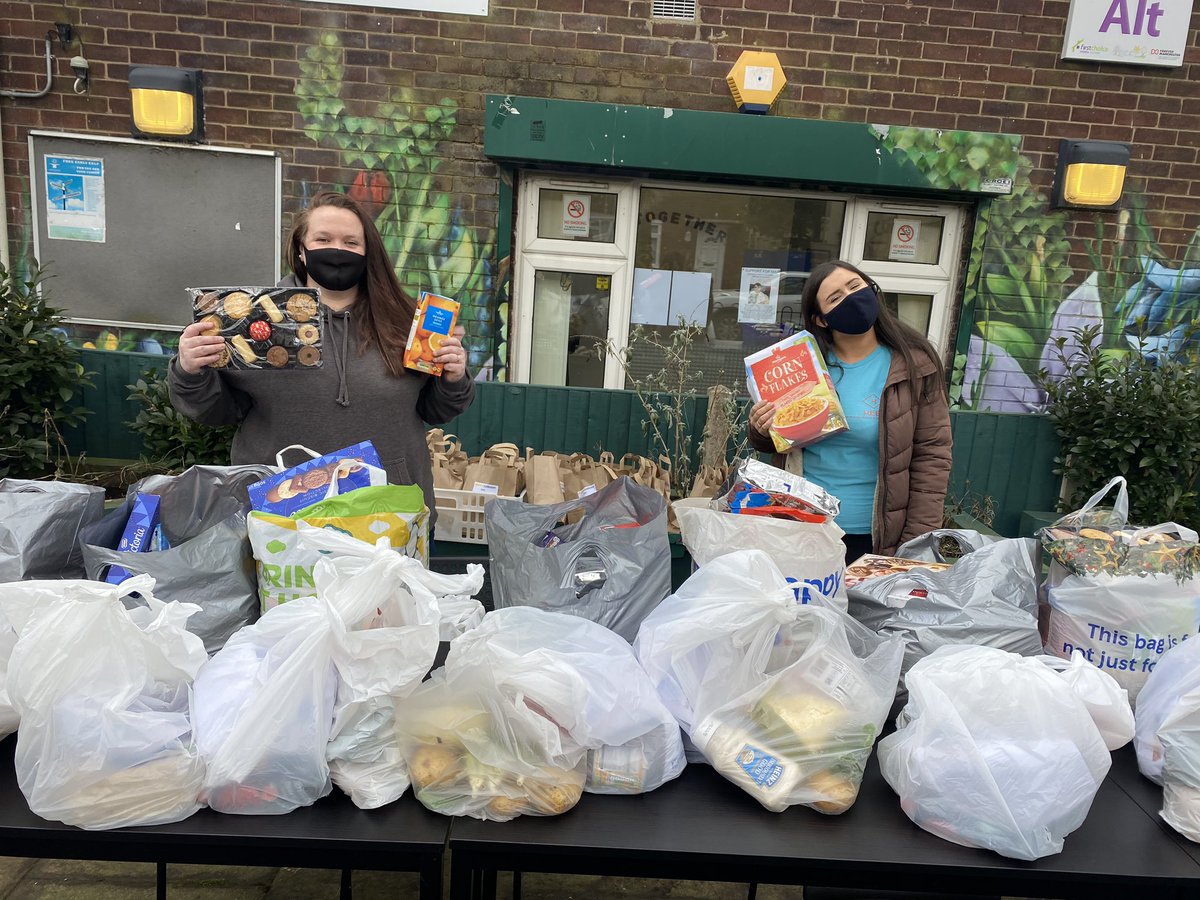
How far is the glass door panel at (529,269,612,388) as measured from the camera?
533 cm

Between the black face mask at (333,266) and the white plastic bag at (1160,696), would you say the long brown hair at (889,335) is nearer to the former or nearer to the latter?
the white plastic bag at (1160,696)

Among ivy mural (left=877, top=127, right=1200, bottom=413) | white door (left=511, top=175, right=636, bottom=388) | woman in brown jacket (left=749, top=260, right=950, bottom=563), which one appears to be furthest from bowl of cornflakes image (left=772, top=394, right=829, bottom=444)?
ivy mural (left=877, top=127, right=1200, bottom=413)

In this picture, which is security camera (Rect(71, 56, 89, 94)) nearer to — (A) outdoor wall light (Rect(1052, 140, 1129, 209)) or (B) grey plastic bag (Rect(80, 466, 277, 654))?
(B) grey plastic bag (Rect(80, 466, 277, 654))

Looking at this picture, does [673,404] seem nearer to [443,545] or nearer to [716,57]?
[443,545]

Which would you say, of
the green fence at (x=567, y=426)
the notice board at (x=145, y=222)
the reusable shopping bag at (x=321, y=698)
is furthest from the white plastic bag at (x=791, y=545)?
the notice board at (x=145, y=222)

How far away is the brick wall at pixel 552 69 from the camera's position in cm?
480

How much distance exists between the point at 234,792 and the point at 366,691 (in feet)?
0.92

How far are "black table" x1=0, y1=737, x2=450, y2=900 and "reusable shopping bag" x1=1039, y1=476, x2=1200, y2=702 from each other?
1.36m

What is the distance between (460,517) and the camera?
3719 millimetres

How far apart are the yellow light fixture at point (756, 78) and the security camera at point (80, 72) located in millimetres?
3892

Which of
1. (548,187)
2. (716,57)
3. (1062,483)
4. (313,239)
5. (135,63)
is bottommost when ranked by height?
(1062,483)

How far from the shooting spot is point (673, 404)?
462 cm

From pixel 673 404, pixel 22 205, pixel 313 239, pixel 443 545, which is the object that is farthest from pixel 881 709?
pixel 22 205

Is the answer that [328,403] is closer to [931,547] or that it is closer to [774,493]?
[774,493]
